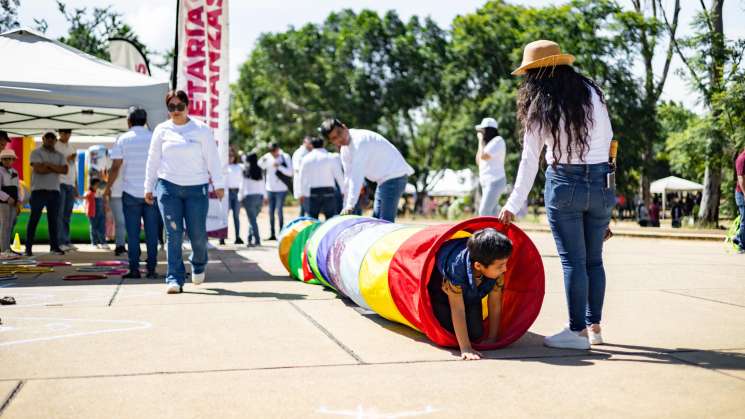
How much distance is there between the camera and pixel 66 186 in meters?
12.2

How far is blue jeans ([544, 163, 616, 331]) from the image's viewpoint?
14.9 feet

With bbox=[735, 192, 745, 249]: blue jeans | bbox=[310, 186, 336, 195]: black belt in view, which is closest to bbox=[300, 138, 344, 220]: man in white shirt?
bbox=[310, 186, 336, 195]: black belt

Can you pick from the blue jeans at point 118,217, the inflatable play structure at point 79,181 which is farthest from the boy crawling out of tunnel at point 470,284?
the inflatable play structure at point 79,181

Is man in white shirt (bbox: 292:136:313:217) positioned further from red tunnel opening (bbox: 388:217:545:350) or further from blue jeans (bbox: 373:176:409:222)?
red tunnel opening (bbox: 388:217:545:350)

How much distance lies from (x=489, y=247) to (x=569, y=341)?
3.13 ft

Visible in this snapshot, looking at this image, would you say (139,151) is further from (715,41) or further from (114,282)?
(715,41)

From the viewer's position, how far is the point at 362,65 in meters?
44.0

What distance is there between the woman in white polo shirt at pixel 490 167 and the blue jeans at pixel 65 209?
6.72 m

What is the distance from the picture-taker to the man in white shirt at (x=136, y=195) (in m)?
8.16

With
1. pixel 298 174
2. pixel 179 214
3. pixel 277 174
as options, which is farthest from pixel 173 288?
pixel 277 174

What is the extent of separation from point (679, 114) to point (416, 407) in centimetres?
3121

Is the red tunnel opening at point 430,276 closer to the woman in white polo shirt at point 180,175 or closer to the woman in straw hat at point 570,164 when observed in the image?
the woman in straw hat at point 570,164

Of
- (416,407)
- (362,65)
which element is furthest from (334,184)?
(362,65)

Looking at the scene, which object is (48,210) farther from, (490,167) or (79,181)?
(490,167)
